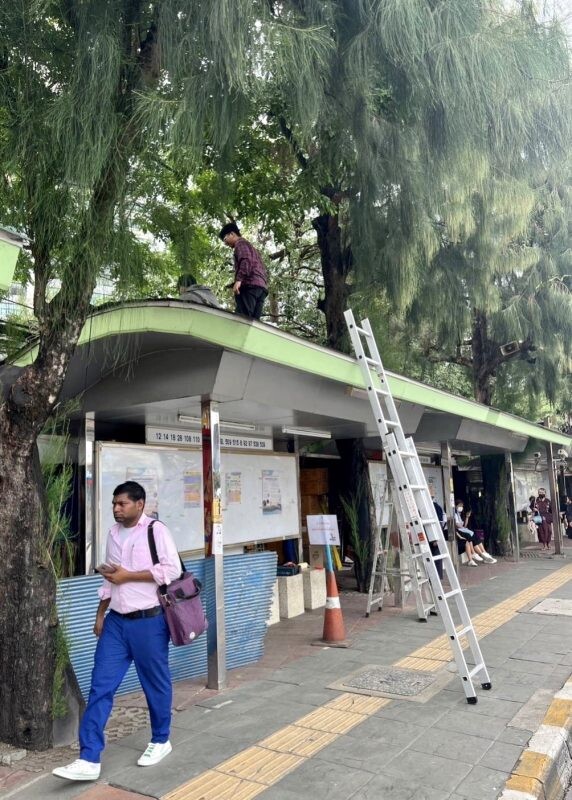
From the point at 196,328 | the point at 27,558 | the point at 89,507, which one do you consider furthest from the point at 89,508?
the point at 196,328

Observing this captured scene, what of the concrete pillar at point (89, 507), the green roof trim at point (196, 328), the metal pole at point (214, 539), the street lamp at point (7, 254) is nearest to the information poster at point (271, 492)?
the concrete pillar at point (89, 507)

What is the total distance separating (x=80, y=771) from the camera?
12.6 feet

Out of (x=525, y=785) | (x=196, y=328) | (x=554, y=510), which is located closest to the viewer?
(x=525, y=785)

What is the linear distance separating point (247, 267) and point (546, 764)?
15.3ft

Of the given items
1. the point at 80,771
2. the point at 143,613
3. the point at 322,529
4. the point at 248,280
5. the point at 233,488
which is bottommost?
the point at 80,771

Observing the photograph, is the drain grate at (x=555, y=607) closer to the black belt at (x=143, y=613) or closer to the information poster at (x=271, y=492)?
the information poster at (x=271, y=492)

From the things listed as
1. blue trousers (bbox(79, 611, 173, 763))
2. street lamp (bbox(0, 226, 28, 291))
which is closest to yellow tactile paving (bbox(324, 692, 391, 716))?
blue trousers (bbox(79, 611, 173, 763))

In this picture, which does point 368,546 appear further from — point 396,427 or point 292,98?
point 292,98

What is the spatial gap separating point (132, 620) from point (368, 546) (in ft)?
23.0

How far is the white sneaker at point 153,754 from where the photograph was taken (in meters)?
4.12

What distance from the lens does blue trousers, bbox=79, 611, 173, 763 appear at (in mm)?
3916

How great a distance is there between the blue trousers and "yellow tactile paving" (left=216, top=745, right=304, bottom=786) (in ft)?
1.66

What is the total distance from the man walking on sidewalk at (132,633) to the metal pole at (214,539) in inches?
58.9

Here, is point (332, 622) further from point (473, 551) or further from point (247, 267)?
point (473, 551)
